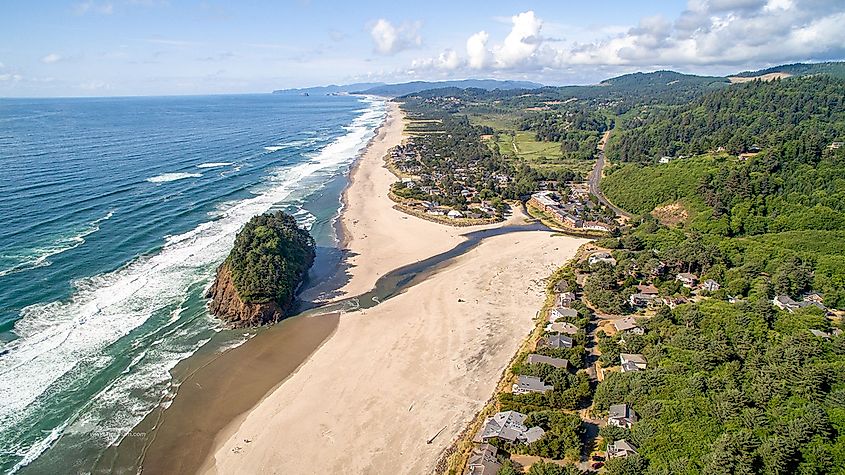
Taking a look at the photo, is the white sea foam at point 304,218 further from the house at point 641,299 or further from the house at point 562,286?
the house at point 641,299

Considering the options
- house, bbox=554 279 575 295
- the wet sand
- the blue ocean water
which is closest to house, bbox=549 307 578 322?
house, bbox=554 279 575 295

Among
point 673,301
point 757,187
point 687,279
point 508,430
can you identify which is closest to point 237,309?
point 508,430

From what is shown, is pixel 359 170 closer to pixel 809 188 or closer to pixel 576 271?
pixel 576 271

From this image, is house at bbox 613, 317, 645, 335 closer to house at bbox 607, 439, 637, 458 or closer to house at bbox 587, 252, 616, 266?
house at bbox 587, 252, 616, 266

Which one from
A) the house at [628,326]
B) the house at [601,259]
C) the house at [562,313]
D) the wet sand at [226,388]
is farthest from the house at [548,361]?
the house at [601,259]

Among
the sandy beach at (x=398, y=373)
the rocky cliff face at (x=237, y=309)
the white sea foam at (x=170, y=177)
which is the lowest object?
the sandy beach at (x=398, y=373)

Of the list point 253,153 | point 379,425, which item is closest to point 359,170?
point 253,153
